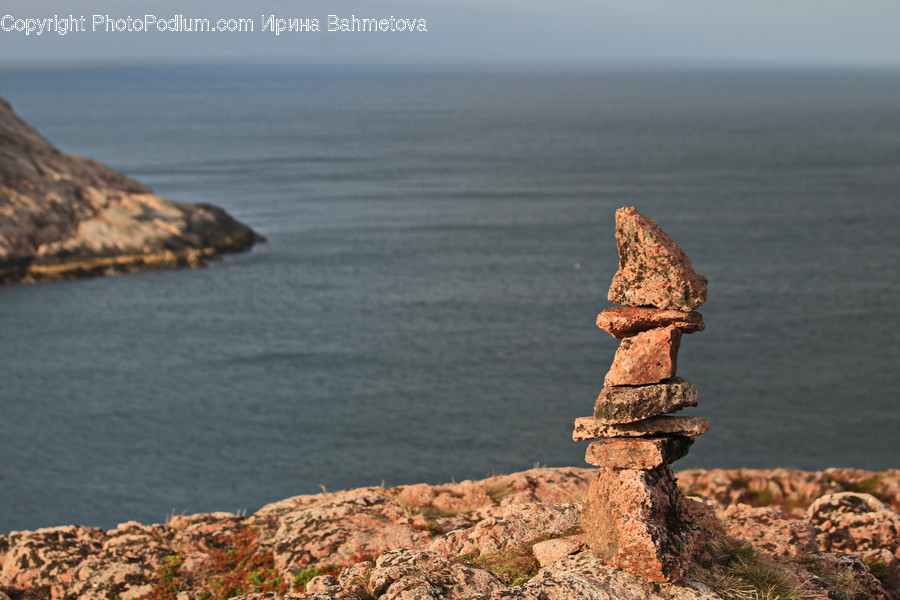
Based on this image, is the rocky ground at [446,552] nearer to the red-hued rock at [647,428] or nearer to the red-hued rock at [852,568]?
the red-hued rock at [852,568]

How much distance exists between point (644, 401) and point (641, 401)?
0.06 m

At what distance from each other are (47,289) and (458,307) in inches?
2010

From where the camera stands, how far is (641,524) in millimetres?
17250

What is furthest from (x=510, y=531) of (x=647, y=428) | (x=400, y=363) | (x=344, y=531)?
(x=400, y=363)

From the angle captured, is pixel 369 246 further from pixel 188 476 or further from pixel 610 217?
pixel 188 476

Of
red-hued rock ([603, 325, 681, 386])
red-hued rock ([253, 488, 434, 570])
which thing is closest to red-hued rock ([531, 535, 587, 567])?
red-hued rock ([603, 325, 681, 386])

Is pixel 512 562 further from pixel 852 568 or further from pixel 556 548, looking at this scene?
pixel 852 568

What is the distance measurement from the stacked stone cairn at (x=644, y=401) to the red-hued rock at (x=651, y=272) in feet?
0.06

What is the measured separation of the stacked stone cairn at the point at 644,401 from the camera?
17953 mm

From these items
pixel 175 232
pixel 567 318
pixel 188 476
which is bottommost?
pixel 188 476

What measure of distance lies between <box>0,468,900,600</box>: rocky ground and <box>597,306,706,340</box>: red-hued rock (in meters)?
3.64

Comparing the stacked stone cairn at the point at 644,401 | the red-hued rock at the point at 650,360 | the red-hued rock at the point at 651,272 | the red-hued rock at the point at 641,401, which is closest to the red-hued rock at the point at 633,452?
the stacked stone cairn at the point at 644,401

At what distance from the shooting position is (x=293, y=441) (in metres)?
77.9

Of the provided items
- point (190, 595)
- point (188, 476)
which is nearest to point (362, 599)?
point (190, 595)
